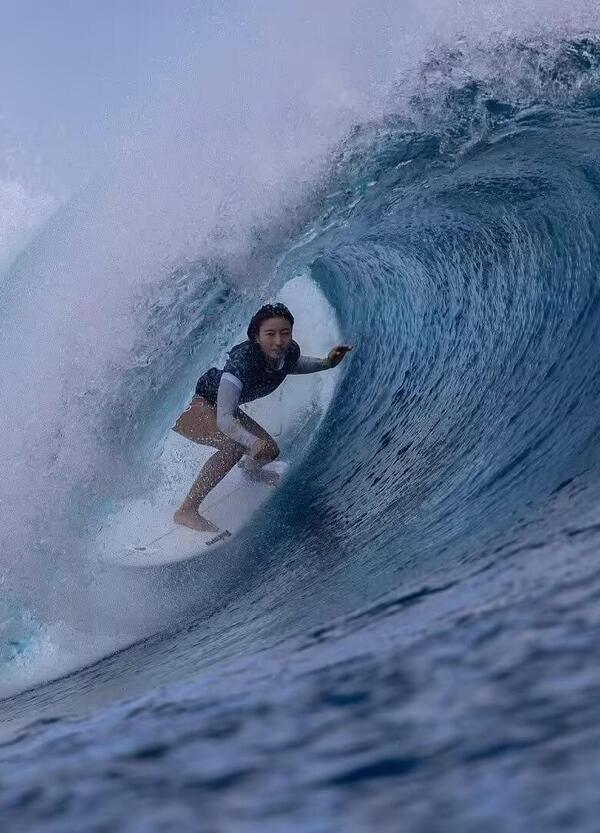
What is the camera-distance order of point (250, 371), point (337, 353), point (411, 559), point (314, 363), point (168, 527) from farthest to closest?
point (168, 527)
point (314, 363)
point (337, 353)
point (250, 371)
point (411, 559)

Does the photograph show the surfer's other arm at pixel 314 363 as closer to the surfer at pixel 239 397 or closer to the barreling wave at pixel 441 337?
the surfer at pixel 239 397

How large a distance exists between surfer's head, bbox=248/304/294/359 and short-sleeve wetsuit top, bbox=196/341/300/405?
7 centimetres

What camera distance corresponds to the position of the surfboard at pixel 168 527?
4715 mm

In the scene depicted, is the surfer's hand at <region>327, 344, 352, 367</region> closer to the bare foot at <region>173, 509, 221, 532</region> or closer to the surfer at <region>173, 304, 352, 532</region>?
the surfer at <region>173, 304, 352, 532</region>

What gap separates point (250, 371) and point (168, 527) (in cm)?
111

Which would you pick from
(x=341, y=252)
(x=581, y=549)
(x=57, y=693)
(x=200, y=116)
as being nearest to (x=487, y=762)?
(x=581, y=549)

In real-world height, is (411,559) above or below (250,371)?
below

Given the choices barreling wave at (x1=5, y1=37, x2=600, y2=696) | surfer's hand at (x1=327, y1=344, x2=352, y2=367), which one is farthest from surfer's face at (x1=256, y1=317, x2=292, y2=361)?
barreling wave at (x1=5, y1=37, x2=600, y2=696)

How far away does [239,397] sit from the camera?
4352 mm

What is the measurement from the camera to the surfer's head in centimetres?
428

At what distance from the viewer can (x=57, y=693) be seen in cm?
309

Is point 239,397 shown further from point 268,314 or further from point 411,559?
point 411,559

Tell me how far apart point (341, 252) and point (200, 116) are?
2197 mm

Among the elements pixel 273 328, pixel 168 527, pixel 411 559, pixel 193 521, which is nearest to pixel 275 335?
pixel 273 328
